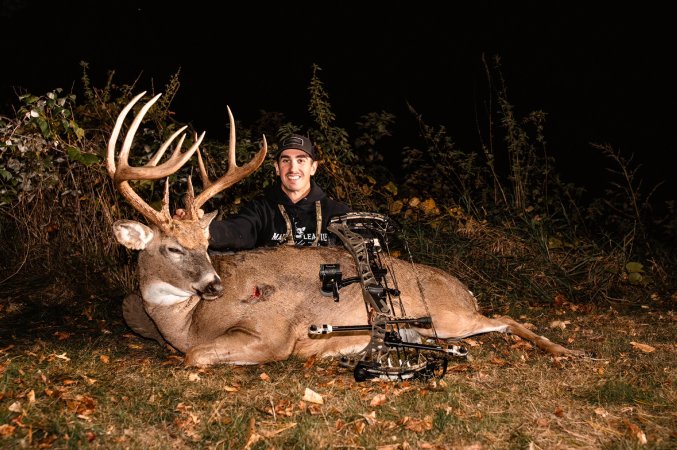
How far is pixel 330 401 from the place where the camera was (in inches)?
141

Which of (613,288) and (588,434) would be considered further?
(613,288)

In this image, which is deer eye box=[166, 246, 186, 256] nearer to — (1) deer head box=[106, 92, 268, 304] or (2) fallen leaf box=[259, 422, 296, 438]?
(1) deer head box=[106, 92, 268, 304]

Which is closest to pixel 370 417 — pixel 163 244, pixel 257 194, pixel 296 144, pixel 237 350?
pixel 237 350

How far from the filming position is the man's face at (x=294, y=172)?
5598 mm

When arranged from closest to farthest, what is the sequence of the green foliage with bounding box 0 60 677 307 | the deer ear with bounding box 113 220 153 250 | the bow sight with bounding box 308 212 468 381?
1. the bow sight with bounding box 308 212 468 381
2. the deer ear with bounding box 113 220 153 250
3. the green foliage with bounding box 0 60 677 307

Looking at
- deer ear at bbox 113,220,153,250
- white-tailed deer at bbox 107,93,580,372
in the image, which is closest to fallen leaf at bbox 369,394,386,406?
white-tailed deer at bbox 107,93,580,372

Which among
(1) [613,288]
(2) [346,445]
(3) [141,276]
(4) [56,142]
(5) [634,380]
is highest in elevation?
(4) [56,142]

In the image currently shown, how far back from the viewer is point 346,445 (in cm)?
300

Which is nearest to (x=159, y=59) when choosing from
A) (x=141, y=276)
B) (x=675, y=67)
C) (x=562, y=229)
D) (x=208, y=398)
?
(x=675, y=67)

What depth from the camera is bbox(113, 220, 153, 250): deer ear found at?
4.48m

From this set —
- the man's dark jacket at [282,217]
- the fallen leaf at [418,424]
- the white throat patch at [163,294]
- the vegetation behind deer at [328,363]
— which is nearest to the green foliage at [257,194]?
the vegetation behind deer at [328,363]

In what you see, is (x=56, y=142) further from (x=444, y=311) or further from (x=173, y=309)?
(x=444, y=311)

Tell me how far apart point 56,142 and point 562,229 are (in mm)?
5848

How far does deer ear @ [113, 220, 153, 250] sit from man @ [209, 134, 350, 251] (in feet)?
3.34
